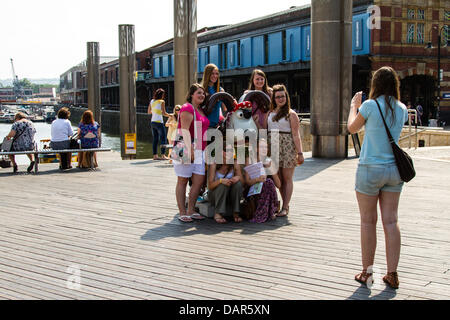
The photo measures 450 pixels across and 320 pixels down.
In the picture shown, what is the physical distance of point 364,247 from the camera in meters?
4.22

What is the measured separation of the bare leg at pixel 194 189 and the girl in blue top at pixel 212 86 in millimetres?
622

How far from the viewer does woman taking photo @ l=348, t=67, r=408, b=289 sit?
4.00 m

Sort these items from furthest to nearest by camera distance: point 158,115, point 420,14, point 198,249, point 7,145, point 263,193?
point 420,14
point 158,115
point 7,145
point 263,193
point 198,249

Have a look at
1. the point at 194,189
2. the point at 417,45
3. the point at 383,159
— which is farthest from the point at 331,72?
the point at 417,45

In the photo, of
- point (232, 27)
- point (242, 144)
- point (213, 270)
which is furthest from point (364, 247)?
point (232, 27)

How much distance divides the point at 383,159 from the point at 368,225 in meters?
0.54

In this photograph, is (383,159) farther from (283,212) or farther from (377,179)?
(283,212)

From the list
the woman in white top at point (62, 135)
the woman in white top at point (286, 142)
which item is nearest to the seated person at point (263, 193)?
the woman in white top at point (286, 142)

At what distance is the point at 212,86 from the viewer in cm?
675

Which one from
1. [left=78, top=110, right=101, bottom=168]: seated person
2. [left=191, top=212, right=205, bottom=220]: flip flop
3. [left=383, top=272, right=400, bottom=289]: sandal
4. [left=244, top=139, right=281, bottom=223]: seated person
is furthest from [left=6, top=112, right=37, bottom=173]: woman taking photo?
[left=383, top=272, right=400, bottom=289]: sandal

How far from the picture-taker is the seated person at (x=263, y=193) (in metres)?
6.41

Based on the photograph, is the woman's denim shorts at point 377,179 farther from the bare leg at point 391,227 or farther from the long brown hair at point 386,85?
the long brown hair at point 386,85
